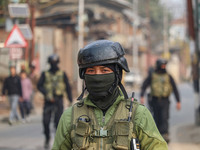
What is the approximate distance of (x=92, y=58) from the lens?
321 centimetres

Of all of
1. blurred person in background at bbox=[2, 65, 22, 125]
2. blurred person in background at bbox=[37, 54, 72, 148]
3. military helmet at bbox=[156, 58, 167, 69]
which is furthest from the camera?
blurred person in background at bbox=[2, 65, 22, 125]

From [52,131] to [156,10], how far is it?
6619cm

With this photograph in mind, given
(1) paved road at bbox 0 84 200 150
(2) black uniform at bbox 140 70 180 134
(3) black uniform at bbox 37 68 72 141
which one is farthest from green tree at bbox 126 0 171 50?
(3) black uniform at bbox 37 68 72 141

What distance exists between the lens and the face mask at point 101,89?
3.24 m

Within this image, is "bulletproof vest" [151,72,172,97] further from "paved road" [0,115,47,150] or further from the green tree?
the green tree

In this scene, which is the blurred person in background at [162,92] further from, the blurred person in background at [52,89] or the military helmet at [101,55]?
the military helmet at [101,55]

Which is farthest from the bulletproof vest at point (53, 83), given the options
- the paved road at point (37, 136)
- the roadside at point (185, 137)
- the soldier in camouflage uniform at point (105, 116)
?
the soldier in camouflage uniform at point (105, 116)

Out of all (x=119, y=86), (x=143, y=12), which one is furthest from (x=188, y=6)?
(x=143, y=12)

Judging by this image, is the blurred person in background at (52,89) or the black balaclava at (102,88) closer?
the black balaclava at (102,88)

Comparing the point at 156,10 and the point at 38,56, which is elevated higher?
the point at 156,10

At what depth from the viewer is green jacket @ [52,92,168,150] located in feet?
10.3

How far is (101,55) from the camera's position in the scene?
10.5 feet

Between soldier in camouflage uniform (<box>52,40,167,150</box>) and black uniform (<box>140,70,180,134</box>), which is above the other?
soldier in camouflage uniform (<box>52,40,167,150</box>)

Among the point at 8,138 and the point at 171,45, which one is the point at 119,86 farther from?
the point at 171,45
